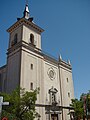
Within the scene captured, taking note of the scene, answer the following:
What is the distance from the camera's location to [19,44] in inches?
1057

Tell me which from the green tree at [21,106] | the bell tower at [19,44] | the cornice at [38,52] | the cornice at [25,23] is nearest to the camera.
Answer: the green tree at [21,106]

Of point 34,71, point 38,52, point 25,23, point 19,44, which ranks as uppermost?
point 25,23

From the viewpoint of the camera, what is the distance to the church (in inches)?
989

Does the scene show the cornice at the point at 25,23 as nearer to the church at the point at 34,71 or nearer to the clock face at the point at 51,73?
the church at the point at 34,71

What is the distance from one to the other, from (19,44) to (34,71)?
5.52 meters

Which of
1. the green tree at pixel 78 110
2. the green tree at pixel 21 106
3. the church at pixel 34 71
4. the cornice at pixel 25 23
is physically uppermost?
the cornice at pixel 25 23

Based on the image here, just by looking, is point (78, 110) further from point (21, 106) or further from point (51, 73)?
point (21, 106)

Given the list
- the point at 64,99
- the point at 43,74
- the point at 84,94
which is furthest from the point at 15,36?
the point at 84,94

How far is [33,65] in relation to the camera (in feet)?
88.7

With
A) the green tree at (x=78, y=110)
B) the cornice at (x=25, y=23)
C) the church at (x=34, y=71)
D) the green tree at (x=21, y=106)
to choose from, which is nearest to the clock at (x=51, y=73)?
the church at (x=34, y=71)

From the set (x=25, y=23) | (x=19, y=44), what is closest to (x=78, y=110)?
(x=19, y=44)

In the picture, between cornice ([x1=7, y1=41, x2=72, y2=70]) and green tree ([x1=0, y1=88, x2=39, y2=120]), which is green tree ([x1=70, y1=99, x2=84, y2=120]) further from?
green tree ([x1=0, y1=88, x2=39, y2=120])

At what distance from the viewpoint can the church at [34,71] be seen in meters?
25.1

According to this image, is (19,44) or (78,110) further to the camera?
(78,110)
